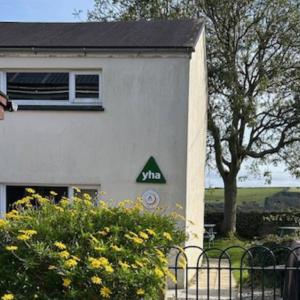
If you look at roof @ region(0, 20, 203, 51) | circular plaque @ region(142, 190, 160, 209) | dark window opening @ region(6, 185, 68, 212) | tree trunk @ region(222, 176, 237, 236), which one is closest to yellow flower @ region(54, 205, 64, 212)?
circular plaque @ region(142, 190, 160, 209)

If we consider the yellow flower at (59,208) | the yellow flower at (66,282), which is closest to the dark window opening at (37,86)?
the yellow flower at (59,208)

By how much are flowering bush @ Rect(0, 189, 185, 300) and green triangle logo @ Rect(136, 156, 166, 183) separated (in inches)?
271

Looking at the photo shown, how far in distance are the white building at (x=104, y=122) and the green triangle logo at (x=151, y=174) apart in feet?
0.07

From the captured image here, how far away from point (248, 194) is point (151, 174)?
1969cm

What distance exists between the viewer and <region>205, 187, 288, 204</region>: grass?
99.3ft

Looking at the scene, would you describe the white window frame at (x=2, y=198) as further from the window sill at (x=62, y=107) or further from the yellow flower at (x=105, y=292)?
the yellow flower at (x=105, y=292)

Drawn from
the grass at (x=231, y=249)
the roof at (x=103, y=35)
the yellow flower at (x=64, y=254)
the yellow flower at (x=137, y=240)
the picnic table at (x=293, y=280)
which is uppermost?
the roof at (x=103, y=35)

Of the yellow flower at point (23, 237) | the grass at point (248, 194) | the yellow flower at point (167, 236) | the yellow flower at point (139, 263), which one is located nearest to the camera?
the yellow flower at point (23, 237)

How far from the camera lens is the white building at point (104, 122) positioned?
12.3 meters

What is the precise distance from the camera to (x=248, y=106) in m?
23.6

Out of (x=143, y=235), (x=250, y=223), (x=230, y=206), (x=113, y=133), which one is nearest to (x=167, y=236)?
(x=143, y=235)

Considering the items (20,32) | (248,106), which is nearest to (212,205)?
A: (248,106)

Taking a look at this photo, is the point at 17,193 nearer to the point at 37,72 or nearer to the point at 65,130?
the point at 65,130

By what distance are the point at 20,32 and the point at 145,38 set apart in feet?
11.1
